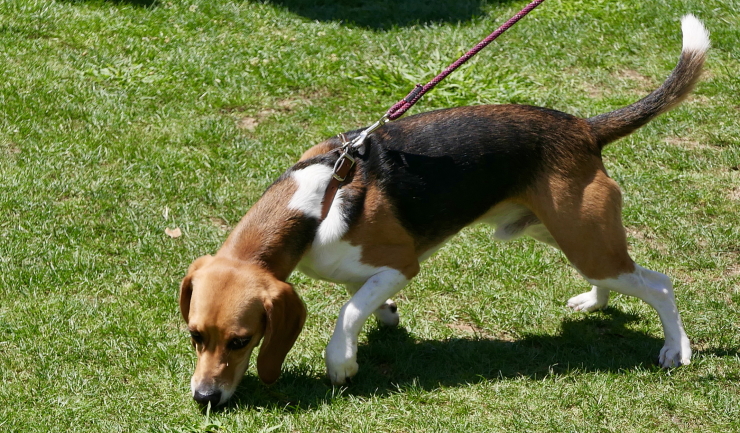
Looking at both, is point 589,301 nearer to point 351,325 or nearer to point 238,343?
point 351,325

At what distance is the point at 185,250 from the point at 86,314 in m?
0.96

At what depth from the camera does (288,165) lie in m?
7.12

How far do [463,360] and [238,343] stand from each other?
4.70ft

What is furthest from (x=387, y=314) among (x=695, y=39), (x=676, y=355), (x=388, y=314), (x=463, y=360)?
(x=695, y=39)

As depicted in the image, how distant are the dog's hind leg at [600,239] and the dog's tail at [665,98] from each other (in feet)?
0.94

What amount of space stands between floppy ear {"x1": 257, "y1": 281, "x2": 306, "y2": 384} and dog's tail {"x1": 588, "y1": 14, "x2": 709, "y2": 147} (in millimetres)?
2047

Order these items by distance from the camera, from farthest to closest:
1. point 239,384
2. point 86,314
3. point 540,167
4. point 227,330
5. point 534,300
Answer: point 534,300 → point 86,314 → point 540,167 → point 239,384 → point 227,330

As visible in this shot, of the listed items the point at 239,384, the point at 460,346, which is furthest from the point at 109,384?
the point at 460,346

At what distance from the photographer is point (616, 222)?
4.78 m

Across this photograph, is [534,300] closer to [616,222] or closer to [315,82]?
[616,222]

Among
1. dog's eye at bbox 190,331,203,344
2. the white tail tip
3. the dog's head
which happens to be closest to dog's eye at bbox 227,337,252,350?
the dog's head

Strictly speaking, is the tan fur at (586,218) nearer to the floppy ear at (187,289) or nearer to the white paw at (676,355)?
the white paw at (676,355)

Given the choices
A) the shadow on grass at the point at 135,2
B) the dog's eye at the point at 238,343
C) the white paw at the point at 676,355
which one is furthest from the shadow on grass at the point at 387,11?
the dog's eye at the point at 238,343

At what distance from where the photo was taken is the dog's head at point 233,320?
407 centimetres
